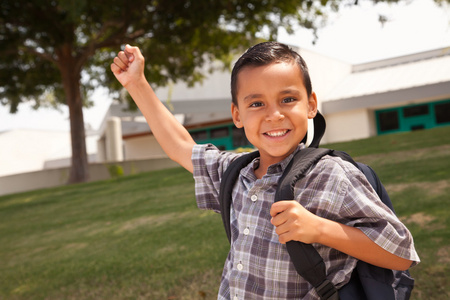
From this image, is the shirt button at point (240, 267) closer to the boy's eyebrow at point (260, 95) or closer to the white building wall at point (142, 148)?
the boy's eyebrow at point (260, 95)

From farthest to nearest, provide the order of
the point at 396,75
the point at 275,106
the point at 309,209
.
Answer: the point at 396,75
the point at 275,106
the point at 309,209

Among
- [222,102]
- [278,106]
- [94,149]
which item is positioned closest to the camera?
[278,106]

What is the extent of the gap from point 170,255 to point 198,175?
2.56 m

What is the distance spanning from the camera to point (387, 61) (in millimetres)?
27328

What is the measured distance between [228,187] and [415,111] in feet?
78.5

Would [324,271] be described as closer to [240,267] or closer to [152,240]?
[240,267]

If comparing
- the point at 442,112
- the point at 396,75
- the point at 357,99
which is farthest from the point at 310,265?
the point at 396,75

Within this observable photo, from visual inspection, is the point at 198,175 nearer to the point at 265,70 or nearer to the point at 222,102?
the point at 265,70

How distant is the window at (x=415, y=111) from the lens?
23281 millimetres

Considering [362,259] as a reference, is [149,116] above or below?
above

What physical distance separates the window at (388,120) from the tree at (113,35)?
12.2 metres

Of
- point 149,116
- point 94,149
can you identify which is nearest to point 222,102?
point 94,149

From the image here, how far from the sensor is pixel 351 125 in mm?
24297

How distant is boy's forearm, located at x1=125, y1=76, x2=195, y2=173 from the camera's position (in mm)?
1994
